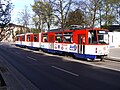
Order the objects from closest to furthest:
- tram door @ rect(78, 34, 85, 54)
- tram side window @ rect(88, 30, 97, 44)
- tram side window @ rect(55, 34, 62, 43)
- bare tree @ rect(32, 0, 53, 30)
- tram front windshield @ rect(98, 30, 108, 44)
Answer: tram side window @ rect(88, 30, 97, 44), tram front windshield @ rect(98, 30, 108, 44), tram door @ rect(78, 34, 85, 54), tram side window @ rect(55, 34, 62, 43), bare tree @ rect(32, 0, 53, 30)

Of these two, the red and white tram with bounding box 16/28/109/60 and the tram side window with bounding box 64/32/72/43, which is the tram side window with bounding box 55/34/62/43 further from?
the tram side window with bounding box 64/32/72/43

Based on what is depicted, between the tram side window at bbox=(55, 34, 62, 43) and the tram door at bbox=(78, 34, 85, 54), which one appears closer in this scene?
the tram door at bbox=(78, 34, 85, 54)

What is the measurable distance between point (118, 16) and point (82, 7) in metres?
10.5

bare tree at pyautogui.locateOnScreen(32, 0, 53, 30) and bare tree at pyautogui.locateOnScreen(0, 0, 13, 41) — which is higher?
bare tree at pyautogui.locateOnScreen(32, 0, 53, 30)

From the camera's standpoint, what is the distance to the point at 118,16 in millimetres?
62031

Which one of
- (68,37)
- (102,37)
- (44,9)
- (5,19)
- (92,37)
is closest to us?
(5,19)

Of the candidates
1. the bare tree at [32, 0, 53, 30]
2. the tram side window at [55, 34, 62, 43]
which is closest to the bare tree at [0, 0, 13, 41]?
the tram side window at [55, 34, 62, 43]

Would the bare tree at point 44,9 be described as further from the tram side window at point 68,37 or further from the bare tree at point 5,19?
the bare tree at point 5,19

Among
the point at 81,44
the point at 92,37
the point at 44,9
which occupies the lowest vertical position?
the point at 81,44

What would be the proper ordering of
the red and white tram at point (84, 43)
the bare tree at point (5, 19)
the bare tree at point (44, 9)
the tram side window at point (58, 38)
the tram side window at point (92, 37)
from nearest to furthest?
the bare tree at point (5, 19) → the red and white tram at point (84, 43) → the tram side window at point (92, 37) → the tram side window at point (58, 38) → the bare tree at point (44, 9)

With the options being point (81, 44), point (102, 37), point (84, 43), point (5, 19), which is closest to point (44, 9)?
point (81, 44)

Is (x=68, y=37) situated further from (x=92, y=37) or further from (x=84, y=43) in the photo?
(x=92, y=37)

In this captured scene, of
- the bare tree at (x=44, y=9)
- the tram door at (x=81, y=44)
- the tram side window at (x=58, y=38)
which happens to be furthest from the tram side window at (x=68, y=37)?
the bare tree at (x=44, y=9)

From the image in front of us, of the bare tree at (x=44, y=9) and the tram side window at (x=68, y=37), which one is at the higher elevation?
the bare tree at (x=44, y=9)
